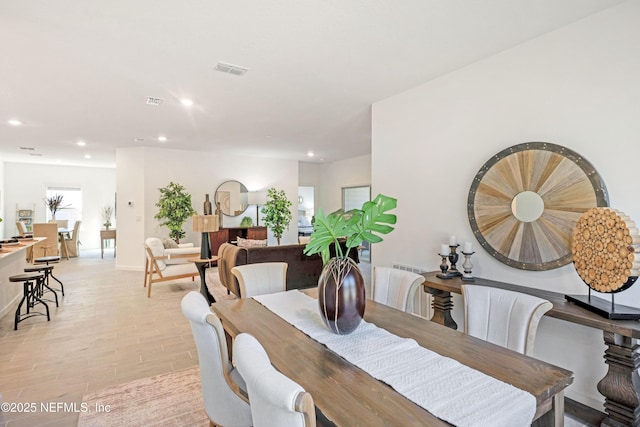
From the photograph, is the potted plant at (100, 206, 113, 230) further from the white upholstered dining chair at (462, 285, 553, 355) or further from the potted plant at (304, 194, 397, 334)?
the white upholstered dining chair at (462, 285, 553, 355)

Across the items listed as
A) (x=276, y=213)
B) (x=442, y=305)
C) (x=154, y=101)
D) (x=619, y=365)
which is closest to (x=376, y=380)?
(x=619, y=365)

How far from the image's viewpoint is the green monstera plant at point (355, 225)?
180 cm

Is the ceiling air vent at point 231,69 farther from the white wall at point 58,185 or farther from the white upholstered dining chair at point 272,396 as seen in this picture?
the white wall at point 58,185

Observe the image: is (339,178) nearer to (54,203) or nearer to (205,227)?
(205,227)

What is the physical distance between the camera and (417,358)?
4.67ft

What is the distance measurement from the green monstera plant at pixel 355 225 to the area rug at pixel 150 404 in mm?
1482

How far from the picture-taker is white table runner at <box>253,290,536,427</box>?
104cm

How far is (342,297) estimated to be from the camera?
1677 millimetres

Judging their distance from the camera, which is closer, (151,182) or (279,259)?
Result: (279,259)

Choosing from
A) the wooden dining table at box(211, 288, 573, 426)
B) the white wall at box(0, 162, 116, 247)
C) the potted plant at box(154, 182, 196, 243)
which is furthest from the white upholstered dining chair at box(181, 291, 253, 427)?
the white wall at box(0, 162, 116, 247)

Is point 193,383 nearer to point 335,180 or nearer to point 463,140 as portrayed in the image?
point 463,140

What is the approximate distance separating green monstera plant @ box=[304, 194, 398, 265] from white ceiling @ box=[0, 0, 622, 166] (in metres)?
1.45

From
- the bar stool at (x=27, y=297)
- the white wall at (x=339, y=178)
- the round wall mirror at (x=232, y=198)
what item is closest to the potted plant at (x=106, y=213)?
the round wall mirror at (x=232, y=198)

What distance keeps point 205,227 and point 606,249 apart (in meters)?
4.55
